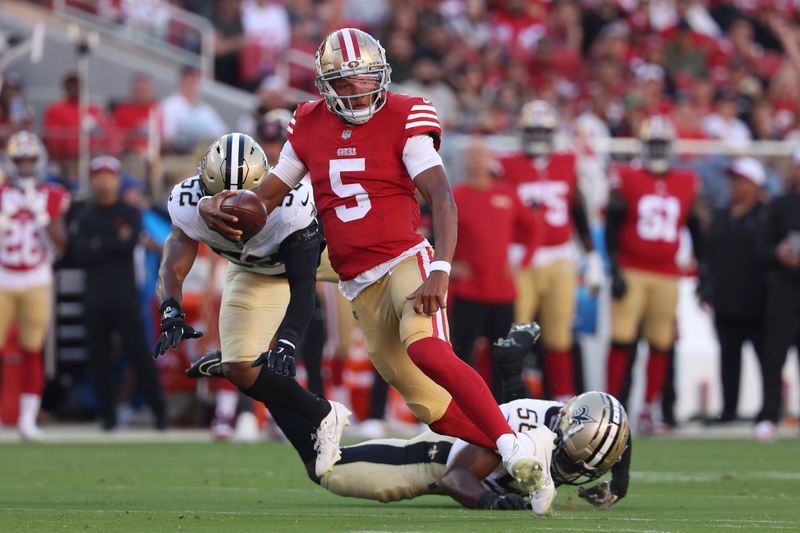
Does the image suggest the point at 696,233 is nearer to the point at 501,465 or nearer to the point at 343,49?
the point at 501,465

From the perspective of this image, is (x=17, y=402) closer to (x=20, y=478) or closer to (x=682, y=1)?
(x=20, y=478)

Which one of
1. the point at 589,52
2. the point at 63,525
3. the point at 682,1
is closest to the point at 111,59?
the point at 589,52

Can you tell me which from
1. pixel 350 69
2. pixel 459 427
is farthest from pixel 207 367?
pixel 350 69

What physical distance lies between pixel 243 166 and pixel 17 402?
6.39 metres

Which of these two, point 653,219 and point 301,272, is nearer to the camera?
point 301,272

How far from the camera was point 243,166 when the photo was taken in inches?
277

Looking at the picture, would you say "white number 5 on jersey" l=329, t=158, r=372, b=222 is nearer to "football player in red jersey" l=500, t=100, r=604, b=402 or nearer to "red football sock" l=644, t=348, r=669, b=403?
"football player in red jersey" l=500, t=100, r=604, b=402

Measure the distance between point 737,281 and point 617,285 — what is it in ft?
4.11

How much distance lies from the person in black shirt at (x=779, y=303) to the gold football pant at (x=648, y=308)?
0.83 m

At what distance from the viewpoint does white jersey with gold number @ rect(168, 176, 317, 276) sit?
23.6 ft

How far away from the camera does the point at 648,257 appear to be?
12.4m

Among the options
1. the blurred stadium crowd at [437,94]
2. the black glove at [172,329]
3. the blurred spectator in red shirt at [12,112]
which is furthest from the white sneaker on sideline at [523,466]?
the blurred spectator in red shirt at [12,112]

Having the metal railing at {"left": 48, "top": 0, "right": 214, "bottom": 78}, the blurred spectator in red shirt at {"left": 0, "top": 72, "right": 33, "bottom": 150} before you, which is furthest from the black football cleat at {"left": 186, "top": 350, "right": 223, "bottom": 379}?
the metal railing at {"left": 48, "top": 0, "right": 214, "bottom": 78}

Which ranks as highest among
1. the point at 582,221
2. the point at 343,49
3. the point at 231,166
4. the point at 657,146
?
the point at 657,146
